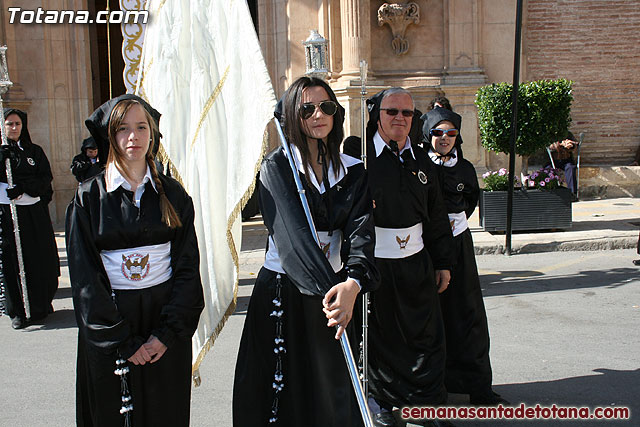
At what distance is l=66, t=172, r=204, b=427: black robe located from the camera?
3164mm

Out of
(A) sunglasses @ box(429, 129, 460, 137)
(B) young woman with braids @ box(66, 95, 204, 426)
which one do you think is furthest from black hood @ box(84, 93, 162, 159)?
(A) sunglasses @ box(429, 129, 460, 137)

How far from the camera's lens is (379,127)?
4426mm

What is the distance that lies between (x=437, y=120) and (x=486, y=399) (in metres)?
1.95

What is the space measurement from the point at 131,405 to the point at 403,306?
1783 millimetres

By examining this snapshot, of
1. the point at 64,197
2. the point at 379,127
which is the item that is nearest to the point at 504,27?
the point at 64,197

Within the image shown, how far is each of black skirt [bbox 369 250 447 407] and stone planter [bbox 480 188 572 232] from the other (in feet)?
22.6

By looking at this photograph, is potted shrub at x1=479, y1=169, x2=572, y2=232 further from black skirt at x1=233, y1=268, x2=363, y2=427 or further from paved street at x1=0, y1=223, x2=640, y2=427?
black skirt at x1=233, y1=268, x2=363, y2=427

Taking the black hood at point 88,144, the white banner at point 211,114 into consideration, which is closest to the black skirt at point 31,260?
the black hood at point 88,144

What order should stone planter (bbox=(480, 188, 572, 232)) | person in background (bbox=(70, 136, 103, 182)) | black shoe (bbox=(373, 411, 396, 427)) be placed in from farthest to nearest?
stone planter (bbox=(480, 188, 572, 232)) → person in background (bbox=(70, 136, 103, 182)) → black shoe (bbox=(373, 411, 396, 427))

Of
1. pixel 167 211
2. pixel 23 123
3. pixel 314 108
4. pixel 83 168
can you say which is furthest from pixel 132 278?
pixel 83 168

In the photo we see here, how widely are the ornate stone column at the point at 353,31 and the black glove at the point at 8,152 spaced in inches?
297

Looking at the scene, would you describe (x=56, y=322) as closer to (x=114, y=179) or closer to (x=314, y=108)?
(x=114, y=179)

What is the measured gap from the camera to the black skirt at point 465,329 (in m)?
4.72

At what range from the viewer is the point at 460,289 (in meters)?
4.83
